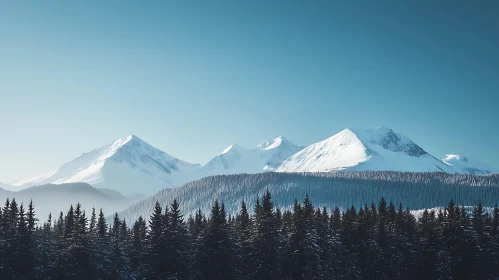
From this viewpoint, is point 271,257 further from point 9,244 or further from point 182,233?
point 9,244

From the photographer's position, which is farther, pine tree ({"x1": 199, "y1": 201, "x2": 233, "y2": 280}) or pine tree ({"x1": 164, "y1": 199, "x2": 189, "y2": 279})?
pine tree ({"x1": 199, "y1": 201, "x2": 233, "y2": 280})

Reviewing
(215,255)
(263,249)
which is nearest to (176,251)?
(215,255)

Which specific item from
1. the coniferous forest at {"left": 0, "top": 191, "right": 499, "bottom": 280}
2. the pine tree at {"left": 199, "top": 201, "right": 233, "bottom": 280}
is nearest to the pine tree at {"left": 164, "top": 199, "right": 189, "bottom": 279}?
the coniferous forest at {"left": 0, "top": 191, "right": 499, "bottom": 280}

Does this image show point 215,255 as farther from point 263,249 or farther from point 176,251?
point 263,249

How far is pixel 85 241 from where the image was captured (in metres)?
63.6

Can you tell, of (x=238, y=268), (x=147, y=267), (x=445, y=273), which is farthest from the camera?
(x=445, y=273)

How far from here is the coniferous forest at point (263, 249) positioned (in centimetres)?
6219

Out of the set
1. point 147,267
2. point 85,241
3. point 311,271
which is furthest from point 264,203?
point 85,241

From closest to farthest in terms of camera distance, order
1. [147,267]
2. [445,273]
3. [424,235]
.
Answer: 1. [147,267]
2. [445,273]
3. [424,235]

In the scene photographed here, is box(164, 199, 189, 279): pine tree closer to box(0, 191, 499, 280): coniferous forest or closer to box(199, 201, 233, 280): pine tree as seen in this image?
box(0, 191, 499, 280): coniferous forest

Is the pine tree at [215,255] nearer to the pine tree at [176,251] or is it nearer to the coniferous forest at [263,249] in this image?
the coniferous forest at [263,249]

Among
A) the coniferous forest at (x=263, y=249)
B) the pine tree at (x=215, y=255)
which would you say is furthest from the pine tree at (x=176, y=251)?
the pine tree at (x=215, y=255)

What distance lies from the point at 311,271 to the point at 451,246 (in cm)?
2479

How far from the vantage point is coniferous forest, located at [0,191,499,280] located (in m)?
62.2
